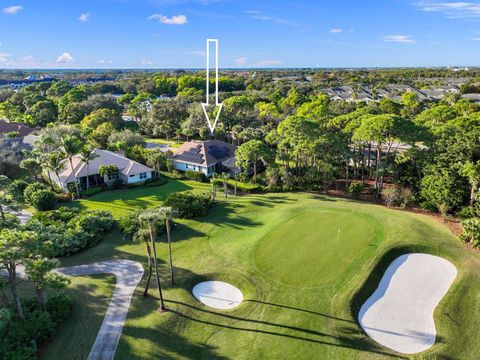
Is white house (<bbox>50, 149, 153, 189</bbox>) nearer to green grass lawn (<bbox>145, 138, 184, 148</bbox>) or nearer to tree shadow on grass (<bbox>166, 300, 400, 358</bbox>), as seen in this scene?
green grass lawn (<bbox>145, 138, 184, 148</bbox>)

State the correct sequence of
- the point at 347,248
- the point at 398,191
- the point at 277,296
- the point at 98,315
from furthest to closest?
the point at 398,191, the point at 347,248, the point at 277,296, the point at 98,315

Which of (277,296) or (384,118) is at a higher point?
(384,118)

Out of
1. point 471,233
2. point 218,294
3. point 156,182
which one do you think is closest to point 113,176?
point 156,182

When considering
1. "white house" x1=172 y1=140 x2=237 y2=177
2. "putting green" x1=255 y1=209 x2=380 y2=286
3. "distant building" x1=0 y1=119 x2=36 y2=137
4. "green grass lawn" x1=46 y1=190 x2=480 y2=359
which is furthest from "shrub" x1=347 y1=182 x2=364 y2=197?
"distant building" x1=0 y1=119 x2=36 y2=137

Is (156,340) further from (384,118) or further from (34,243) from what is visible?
(384,118)

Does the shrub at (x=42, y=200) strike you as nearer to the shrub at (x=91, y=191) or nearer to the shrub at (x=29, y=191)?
the shrub at (x=29, y=191)

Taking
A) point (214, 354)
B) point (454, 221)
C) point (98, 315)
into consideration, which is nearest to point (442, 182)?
point (454, 221)

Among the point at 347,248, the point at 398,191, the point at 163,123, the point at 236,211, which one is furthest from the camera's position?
the point at 163,123
